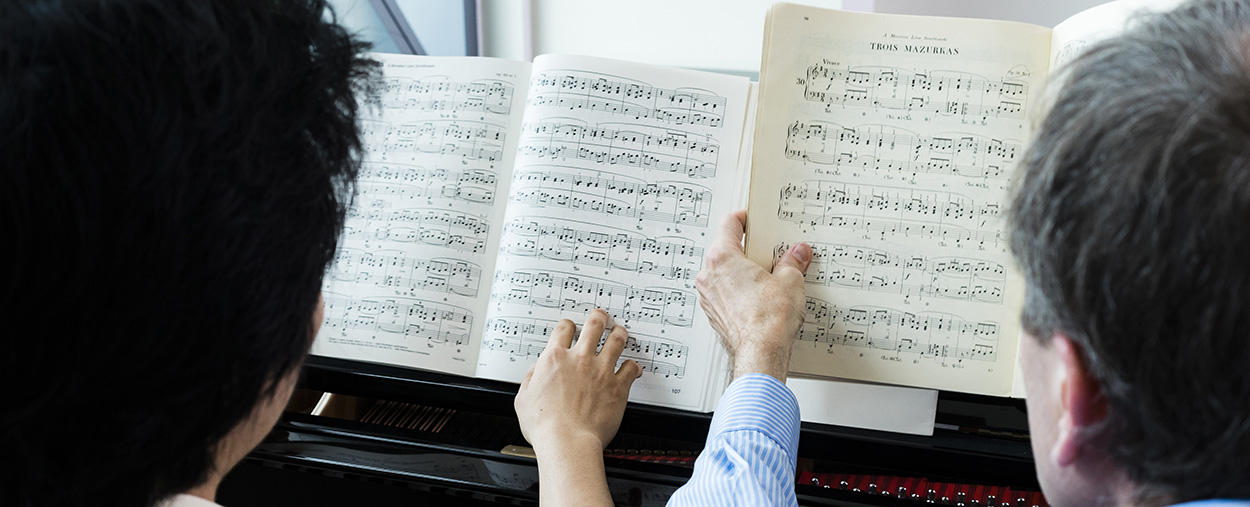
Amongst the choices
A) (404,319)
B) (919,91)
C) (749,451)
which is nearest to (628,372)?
(749,451)

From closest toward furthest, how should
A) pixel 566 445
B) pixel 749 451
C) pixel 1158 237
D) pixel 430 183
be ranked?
pixel 1158 237
pixel 749 451
pixel 566 445
pixel 430 183

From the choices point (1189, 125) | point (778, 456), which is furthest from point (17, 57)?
point (778, 456)

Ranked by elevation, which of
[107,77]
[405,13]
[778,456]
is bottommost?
[778,456]

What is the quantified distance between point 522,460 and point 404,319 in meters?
0.31

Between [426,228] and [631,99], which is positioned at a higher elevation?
[631,99]

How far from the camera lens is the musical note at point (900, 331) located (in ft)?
3.79

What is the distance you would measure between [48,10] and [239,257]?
19 centimetres

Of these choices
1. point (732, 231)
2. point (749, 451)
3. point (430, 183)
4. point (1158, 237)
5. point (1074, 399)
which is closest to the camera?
point (1158, 237)

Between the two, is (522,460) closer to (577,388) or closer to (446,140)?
(577,388)

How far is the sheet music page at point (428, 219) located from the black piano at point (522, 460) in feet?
0.22

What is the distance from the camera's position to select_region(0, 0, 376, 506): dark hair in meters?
0.50

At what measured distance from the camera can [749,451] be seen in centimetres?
101

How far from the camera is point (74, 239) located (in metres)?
0.52

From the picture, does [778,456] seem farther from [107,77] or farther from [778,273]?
[107,77]
